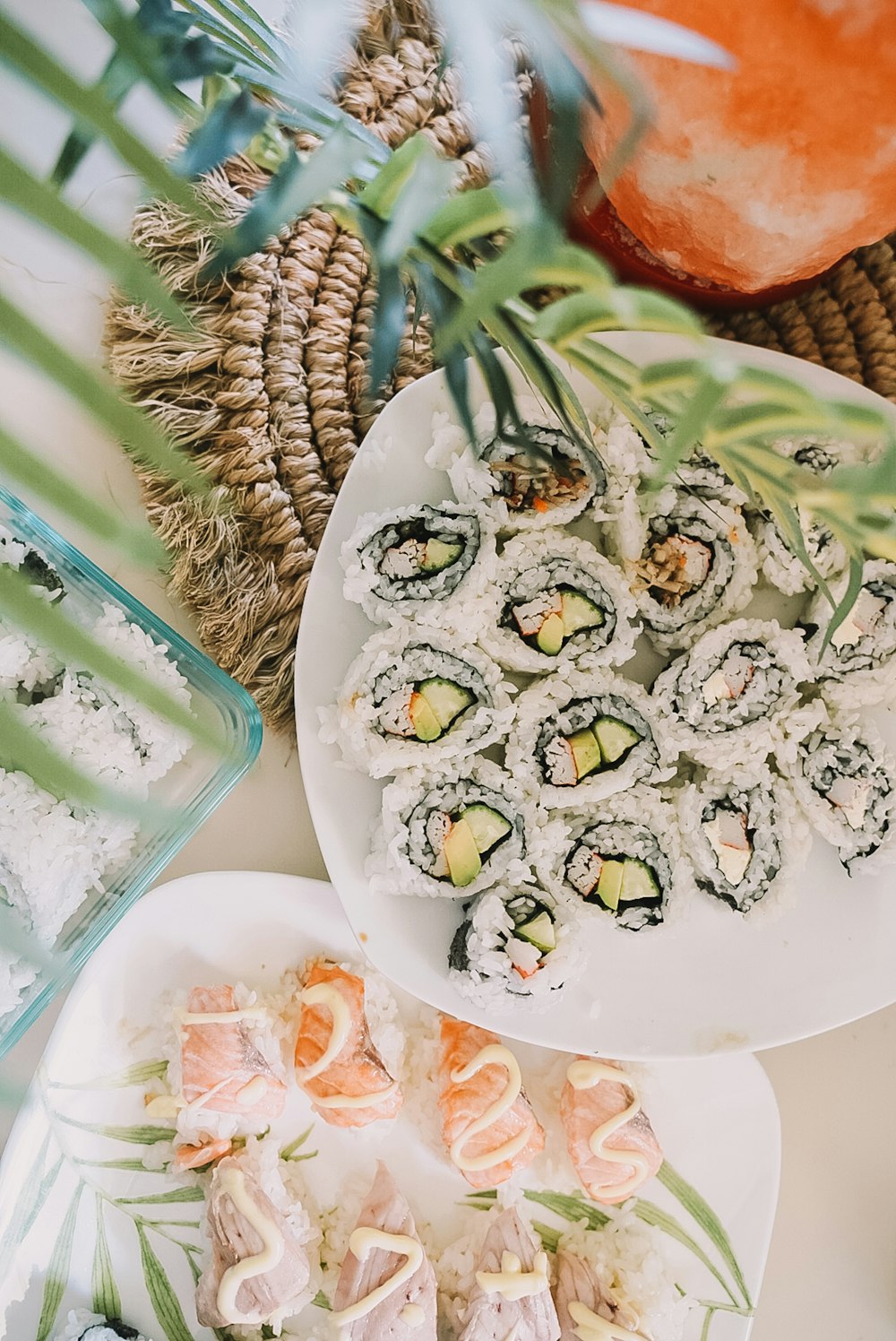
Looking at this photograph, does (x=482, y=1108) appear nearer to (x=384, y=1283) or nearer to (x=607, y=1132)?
(x=607, y=1132)

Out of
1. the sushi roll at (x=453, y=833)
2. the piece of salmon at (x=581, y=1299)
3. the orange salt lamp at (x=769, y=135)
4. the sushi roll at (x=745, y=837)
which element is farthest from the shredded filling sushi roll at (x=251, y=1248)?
the orange salt lamp at (x=769, y=135)

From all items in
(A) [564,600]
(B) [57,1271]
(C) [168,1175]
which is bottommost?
(B) [57,1271]

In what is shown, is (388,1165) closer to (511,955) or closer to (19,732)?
(511,955)

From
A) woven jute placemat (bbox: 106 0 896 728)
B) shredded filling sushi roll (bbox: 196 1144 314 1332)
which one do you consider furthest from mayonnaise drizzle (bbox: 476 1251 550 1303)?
woven jute placemat (bbox: 106 0 896 728)

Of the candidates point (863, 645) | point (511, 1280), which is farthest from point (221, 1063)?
point (863, 645)

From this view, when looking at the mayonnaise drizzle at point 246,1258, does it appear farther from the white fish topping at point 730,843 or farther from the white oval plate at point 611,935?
the white fish topping at point 730,843

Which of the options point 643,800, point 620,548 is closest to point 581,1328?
point 643,800
